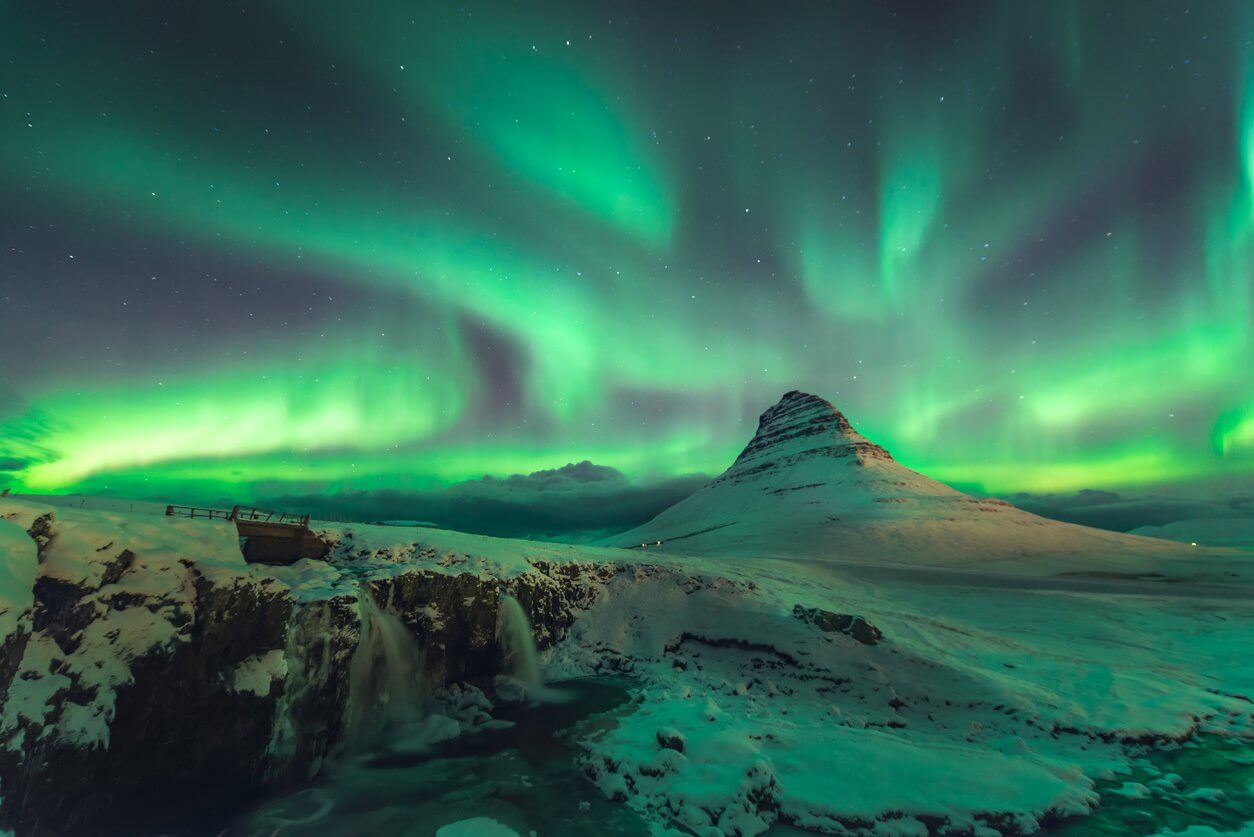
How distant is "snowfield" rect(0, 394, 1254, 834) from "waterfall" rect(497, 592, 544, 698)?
2.67 feet

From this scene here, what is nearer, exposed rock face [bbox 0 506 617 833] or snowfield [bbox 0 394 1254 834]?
exposed rock face [bbox 0 506 617 833]

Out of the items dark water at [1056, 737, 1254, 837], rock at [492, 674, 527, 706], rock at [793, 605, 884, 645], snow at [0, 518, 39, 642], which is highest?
snow at [0, 518, 39, 642]

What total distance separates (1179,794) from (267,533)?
2835 centimetres

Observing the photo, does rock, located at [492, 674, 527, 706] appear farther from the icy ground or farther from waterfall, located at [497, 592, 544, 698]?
the icy ground

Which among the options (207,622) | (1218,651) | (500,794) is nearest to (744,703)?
(500,794)

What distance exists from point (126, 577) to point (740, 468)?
198 meters

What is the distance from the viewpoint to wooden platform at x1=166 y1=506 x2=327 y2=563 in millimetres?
17172

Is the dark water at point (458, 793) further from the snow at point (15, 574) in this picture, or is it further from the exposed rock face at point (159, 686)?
the snow at point (15, 574)

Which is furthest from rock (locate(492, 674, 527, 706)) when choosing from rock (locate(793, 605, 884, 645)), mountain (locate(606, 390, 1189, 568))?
mountain (locate(606, 390, 1189, 568))

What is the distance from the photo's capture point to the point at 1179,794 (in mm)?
11883

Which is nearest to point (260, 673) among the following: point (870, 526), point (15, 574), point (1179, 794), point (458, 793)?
point (15, 574)

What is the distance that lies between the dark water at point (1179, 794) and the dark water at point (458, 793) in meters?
10.9

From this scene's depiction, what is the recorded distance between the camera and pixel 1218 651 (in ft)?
82.1

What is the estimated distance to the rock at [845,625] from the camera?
71.9 feet
